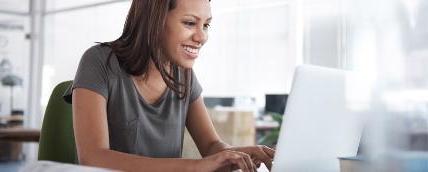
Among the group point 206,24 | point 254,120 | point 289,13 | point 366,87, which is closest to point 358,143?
point 366,87

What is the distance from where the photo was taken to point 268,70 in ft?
17.0

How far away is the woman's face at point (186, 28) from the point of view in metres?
1.33

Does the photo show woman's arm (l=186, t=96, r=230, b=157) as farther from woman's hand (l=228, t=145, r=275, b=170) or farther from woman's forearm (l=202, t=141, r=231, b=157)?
woman's hand (l=228, t=145, r=275, b=170)

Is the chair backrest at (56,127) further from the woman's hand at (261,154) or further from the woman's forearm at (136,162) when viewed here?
the woman's hand at (261,154)

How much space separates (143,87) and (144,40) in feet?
0.48

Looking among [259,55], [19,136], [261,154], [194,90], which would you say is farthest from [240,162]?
[259,55]

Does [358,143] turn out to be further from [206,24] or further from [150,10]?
[150,10]

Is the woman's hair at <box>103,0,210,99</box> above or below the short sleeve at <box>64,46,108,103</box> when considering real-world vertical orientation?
above

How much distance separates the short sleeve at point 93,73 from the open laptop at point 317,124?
482 millimetres

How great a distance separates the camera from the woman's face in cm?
133

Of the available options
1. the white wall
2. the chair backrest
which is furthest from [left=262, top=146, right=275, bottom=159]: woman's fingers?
the white wall

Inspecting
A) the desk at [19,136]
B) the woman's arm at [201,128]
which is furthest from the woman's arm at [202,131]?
the desk at [19,136]

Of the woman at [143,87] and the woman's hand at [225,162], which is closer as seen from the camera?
the woman's hand at [225,162]

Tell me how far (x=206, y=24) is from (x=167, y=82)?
0.60 feet
